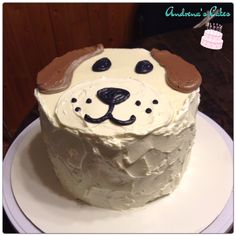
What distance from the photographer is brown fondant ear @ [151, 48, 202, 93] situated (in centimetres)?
99

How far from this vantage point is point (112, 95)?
3.08 ft

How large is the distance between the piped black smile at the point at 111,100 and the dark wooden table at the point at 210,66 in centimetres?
50

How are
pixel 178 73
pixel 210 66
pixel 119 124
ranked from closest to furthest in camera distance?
pixel 119 124 < pixel 178 73 < pixel 210 66

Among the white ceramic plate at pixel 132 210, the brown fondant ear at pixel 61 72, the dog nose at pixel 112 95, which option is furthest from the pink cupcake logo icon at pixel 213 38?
the dog nose at pixel 112 95

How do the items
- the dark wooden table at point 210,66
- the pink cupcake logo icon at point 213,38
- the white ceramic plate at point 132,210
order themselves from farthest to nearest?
the pink cupcake logo icon at point 213,38, the dark wooden table at point 210,66, the white ceramic plate at point 132,210

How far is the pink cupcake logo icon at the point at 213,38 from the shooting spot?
5.31 feet

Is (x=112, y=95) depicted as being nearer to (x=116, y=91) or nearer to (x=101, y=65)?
(x=116, y=91)

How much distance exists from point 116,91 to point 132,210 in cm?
33

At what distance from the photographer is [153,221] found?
100cm

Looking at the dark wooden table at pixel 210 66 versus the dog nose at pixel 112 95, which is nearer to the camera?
the dog nose at pixel 112 95

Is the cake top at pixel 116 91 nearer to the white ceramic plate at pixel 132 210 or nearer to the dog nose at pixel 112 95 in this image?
the dog nose at pixel 112 95

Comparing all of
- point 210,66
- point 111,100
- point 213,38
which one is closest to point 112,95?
point 111,100

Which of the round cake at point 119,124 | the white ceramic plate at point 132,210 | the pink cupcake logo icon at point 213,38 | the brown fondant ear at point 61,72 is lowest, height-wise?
the white ceramic plate at point 132,210

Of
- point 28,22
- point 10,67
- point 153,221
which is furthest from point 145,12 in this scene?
point 153,221
